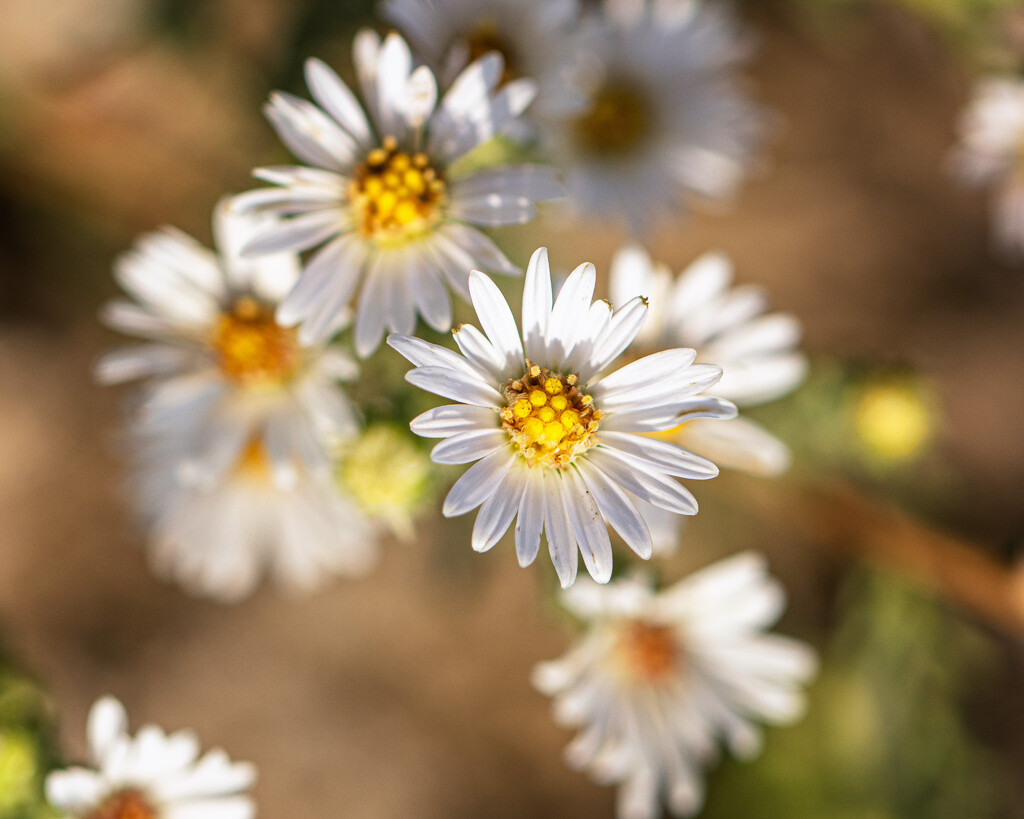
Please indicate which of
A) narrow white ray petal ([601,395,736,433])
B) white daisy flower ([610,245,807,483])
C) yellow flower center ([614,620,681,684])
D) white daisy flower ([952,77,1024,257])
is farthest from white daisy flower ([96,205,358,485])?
white daisy flower ([952,77,1024,257])

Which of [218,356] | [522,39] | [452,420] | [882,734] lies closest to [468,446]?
[452,420]

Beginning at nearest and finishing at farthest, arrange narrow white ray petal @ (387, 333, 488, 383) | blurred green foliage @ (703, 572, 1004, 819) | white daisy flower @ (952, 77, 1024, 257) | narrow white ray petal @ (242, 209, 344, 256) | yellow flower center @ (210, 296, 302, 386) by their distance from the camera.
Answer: narrow white ray petal @ (387, 333, 488, 383), narrow white ray petal @ (242, 209, 344, 256), yellow flower center @ (210, 296, 302, 386), white daisy flower @ (952, 77, 1024, 257), blurred green foliage @ (703, 572, 1004, 819)

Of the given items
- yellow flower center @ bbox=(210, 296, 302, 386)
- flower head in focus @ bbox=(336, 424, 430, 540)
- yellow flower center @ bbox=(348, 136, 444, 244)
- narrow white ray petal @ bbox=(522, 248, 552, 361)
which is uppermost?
yellow flower center @ bbox=(210, 296, 302, 386)

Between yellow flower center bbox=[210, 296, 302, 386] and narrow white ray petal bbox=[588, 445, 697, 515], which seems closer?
narrow white ray petal bbox=[588, 445, 697, 515]

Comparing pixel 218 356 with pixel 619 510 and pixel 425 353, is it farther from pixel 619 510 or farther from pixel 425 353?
pixel 619 510

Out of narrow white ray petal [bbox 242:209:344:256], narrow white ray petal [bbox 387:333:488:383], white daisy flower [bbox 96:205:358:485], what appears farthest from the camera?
white daisy flower [bbox 96:205:358:485]

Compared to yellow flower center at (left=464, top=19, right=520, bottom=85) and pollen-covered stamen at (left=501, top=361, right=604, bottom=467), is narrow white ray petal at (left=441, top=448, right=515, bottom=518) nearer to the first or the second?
pollen-covered stamen at (left=501, top=361, right=604, bottom=467)
